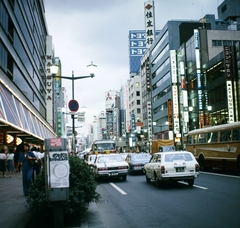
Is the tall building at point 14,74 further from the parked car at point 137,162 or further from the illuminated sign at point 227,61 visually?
the illuminated sign at point 227,61

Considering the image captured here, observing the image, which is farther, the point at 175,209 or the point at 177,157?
the point at 177,157

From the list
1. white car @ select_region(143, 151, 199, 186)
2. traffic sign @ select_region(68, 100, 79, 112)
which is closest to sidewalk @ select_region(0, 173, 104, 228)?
white car @ select_region(143, 151, 199, 186)

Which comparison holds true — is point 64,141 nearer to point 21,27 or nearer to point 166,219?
point 166,219

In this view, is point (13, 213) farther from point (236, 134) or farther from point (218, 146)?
point (218, 146)

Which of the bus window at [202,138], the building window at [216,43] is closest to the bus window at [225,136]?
the bus window at [202,138]

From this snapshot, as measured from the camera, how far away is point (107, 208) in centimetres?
995

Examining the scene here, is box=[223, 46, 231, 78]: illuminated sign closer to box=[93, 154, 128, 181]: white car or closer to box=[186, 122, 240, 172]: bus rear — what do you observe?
box=[186, 122, 240, 172]: bus rear

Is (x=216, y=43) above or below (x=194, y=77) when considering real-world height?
above

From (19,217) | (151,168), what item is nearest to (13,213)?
(19,217)

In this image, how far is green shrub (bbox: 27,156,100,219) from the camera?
7.30 meters

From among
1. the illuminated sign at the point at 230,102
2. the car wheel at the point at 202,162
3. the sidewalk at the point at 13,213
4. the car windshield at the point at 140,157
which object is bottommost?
the sidewalk at the point at 13,213

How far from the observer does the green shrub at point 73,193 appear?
287 inches

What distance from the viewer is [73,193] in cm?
753

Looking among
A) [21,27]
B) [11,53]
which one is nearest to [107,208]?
[11,53]
